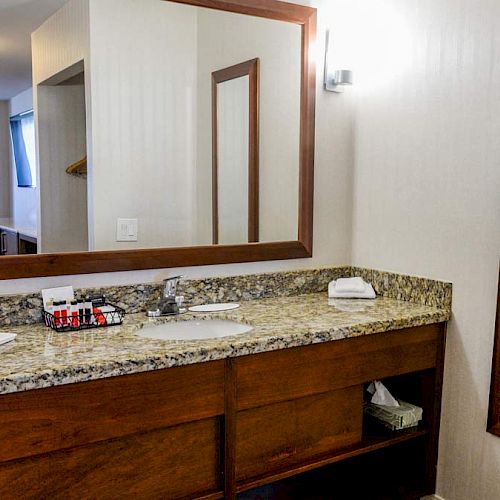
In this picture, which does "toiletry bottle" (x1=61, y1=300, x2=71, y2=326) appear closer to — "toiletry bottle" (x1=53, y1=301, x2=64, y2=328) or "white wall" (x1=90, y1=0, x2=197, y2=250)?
"toiletry bottle" (x1=53, y1=301, x2=64, y2=328)

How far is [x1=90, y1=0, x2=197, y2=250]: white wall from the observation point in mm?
1857

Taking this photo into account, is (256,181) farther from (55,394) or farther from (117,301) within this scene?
(55,394)

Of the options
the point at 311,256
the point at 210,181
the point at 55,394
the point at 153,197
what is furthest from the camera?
the point at 311,256

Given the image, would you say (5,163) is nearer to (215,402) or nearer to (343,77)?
(215,402)

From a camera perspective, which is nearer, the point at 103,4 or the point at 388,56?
the point at 103,4

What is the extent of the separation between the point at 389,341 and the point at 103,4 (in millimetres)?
1422

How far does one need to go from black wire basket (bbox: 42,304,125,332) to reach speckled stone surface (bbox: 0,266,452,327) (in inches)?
3.7

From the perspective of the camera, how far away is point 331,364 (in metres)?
1.76

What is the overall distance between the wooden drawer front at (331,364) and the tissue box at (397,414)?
0.17m

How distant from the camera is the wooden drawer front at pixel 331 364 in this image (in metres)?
1.61

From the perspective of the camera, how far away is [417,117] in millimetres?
2088

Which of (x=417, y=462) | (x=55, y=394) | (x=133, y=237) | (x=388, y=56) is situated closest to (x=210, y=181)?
(x=133, y=237)

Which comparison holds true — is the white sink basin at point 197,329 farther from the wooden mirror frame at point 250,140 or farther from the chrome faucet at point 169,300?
the wooden mirror frame at point 250,140

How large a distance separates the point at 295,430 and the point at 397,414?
0.47m
